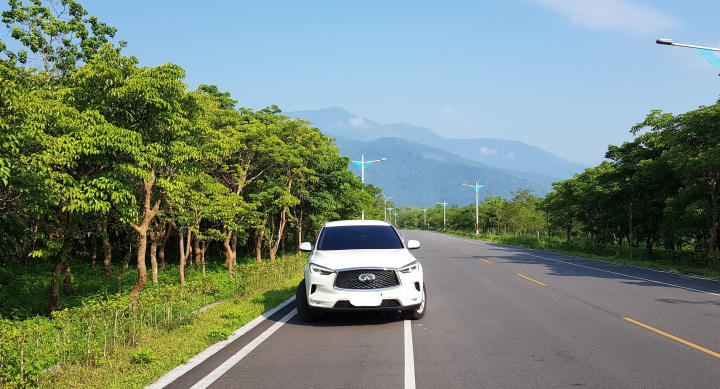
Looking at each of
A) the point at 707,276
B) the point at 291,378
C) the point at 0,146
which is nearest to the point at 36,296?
the point at 0,146

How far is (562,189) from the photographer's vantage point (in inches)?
1539

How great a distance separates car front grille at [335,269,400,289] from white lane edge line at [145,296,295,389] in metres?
1.73

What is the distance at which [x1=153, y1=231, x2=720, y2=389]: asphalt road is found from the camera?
5602 millimetres

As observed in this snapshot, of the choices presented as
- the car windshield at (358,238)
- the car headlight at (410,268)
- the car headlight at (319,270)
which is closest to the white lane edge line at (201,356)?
the car headlight at (319,270)

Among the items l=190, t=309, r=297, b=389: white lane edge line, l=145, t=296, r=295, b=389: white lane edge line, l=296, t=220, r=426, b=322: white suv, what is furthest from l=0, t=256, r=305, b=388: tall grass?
l=296, t=220, r=426, b=322: white suv

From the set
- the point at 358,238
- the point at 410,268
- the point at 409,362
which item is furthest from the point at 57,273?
A: the point at 409,362

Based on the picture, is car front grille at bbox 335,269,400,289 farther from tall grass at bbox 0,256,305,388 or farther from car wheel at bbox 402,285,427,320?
tall grass at bbox 0,256,305,388

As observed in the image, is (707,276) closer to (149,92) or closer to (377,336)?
(377,336)

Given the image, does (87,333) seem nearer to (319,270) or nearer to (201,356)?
(201,356)

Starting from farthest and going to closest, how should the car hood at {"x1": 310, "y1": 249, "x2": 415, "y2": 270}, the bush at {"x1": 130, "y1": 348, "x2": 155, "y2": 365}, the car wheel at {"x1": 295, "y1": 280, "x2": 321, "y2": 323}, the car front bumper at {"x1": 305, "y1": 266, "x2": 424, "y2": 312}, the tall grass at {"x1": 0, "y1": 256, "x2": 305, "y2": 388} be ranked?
the car wheel at {"x1": 295, "y1": 280, "x2": 321, "y2": 323} → the car hood at {"x1": 310, "y1": 249, "x2": 415, "y2": 270} → the car front bumper at {"x1": 305, "y1": 266, "x2": 424, "y2": 312} → the bush at {"x1": 130, "y1": 348, "x2": 155, "y2": 365} → the tall grass at {"x1": 0, "y1": 256, "x2": 305, "y2": 388}

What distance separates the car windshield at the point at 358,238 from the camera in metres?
9.63

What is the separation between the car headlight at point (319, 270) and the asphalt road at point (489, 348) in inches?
36.1

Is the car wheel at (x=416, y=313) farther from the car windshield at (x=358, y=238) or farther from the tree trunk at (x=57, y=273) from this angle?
the tree trunk at (x=57, y=273)

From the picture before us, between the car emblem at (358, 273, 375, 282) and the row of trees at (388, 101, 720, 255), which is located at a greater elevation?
the row of trees at (388, 101, 720, 255)
